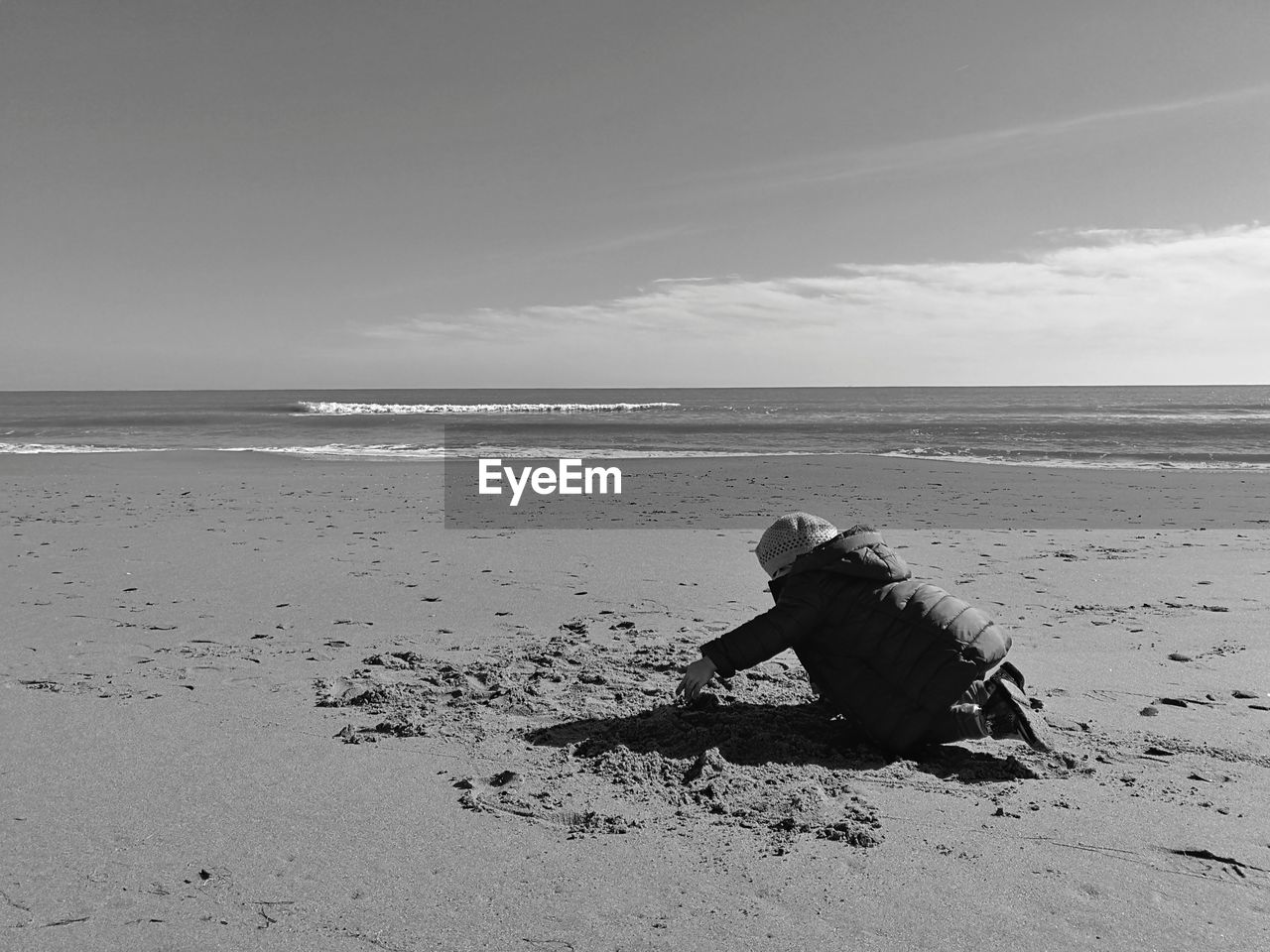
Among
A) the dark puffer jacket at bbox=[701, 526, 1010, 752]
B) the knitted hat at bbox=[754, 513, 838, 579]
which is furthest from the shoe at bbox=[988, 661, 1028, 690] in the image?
the knitted hat at bbox=[754, 513, 838, 579]

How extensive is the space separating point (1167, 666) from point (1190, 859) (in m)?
2.26

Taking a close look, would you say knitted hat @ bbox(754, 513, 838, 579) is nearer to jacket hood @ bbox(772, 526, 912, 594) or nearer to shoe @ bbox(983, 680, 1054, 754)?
jacket hood @ bbox(772, 526, 912, 594)

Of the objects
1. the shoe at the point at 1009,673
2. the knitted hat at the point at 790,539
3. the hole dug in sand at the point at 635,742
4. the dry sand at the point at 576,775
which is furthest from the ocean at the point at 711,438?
the knitted hat at the point at 790,539

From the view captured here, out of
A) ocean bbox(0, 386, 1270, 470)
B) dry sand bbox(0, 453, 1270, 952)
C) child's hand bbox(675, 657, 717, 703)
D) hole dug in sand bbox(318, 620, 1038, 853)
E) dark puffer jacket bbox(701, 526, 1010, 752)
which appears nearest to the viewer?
dry sand bbox(0, 453, 1270, 952)

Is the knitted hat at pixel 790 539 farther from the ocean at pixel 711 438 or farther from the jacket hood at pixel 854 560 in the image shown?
the ocean at pixel 711 438

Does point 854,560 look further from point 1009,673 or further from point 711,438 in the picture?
point 711,438

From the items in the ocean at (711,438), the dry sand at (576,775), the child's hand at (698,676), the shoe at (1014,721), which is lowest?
the dry sand at (576,775)

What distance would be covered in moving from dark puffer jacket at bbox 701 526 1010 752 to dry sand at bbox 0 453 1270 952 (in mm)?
225

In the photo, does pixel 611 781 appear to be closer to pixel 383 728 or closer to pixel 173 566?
pixel 383 728

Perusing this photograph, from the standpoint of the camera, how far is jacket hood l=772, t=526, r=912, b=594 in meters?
3.38

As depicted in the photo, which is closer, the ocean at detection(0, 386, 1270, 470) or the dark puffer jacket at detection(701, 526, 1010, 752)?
the dark puffer jacket at detection(701, 526, 1010, 752)

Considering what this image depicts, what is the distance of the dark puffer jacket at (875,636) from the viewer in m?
3.28

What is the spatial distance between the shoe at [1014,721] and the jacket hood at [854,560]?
1.96ft

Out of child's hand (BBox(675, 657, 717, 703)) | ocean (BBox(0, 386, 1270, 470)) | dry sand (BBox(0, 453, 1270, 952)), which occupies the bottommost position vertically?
dry sand (BBox(0, 453, 1270, 952))
